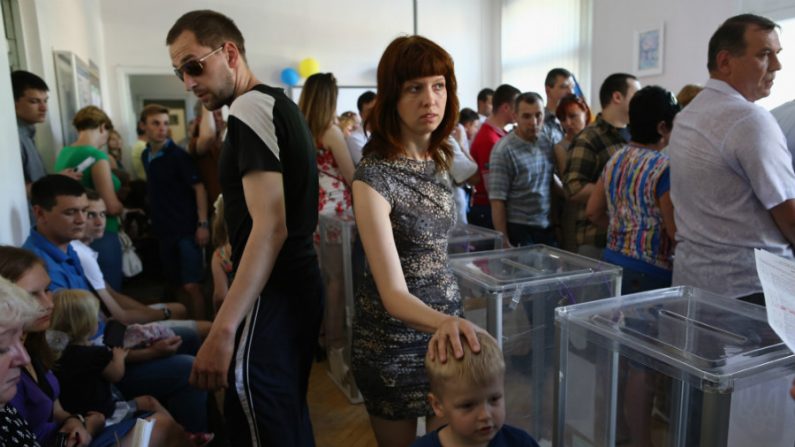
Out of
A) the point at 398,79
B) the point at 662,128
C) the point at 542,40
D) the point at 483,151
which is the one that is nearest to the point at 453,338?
the point at 398,79

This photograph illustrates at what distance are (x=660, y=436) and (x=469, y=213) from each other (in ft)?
8.49

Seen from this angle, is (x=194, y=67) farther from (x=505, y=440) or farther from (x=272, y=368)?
(x=505, y=440)

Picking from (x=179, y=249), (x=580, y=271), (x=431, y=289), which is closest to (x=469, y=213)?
(x=179, y=249)

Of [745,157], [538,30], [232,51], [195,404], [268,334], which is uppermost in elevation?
[538,30]

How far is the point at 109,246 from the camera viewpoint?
303 centimetres

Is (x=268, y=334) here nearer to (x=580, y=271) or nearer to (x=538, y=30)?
(x=580, y=271)

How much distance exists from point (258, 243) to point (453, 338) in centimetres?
51

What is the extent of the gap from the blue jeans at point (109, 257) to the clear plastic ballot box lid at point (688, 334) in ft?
8.70

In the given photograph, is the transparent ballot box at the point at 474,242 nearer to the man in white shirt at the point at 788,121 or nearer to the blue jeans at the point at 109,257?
the man in white shirt at the point at 788,121

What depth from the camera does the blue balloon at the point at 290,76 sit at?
7.67 metres

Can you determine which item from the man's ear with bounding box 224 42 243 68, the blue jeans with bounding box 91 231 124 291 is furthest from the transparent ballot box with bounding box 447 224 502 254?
the blue jeans with bounding box 91 231 124 291

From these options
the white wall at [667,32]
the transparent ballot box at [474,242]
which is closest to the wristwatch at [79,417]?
the transparent ballot box at [474,242]

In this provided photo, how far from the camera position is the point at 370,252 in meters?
1.18

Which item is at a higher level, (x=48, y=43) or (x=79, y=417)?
(x=48, y=43)
